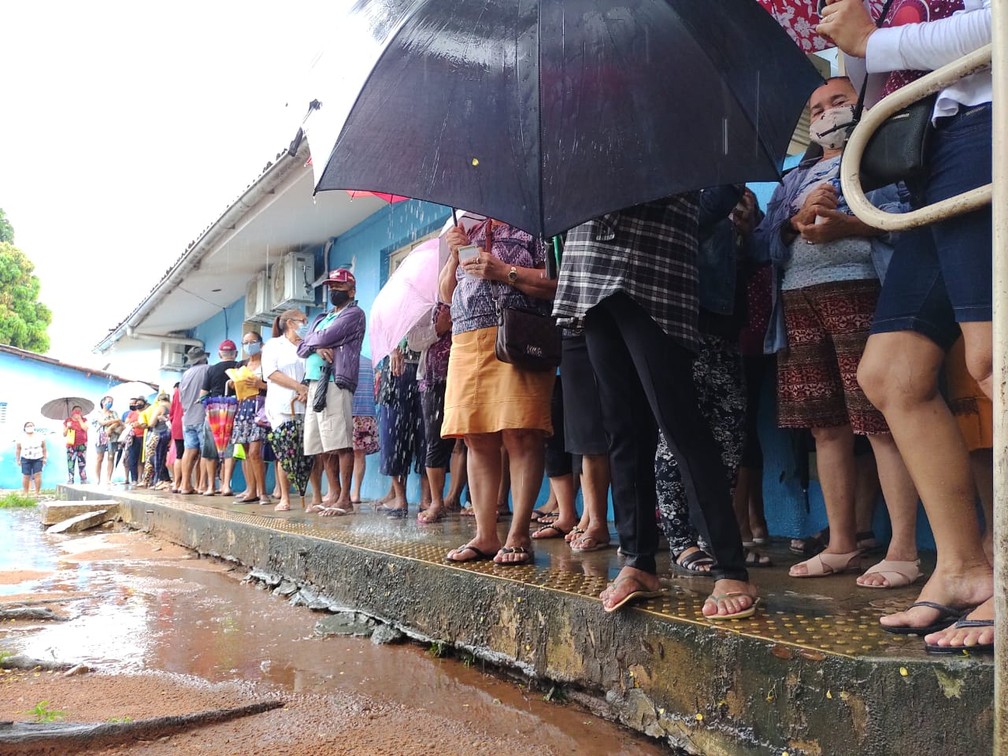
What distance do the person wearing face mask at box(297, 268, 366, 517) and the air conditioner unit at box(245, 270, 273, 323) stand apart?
5184mm

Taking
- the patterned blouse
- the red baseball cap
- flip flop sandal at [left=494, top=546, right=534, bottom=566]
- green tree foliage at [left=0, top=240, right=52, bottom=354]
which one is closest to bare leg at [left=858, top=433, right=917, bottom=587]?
flip flop sandal at [left=494, top=546, right=534, bottom=566]

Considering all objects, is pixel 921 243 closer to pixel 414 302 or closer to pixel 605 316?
pixel 605 316

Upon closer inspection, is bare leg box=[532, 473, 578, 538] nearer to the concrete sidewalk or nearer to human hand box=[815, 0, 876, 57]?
the concrete sidewalk

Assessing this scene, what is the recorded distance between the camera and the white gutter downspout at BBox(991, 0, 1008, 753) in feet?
4.02

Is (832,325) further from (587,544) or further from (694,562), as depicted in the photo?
(587,544)

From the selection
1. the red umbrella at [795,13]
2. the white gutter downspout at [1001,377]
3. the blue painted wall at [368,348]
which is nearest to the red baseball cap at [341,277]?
the blue painted wall at [368,348]

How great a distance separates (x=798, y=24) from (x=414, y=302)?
8.87ft

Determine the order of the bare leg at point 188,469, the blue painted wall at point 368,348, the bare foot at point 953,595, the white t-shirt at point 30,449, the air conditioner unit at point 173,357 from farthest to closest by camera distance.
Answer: the white t-shirt at point 30,449 < the air conditioner unit at point 173,357 < the bare leg at point 188,469 < the blue painted wall at point 368,348 < the bare foot at point 953,595

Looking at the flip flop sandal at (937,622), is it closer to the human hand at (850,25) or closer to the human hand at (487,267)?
the human hand at (850,25)

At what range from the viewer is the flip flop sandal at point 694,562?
9.26 feet

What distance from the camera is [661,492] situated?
9.99 ft

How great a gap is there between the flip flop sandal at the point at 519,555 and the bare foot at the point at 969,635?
1.70 meters

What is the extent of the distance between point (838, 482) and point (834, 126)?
1.36m

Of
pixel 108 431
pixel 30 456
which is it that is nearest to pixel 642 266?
pixel 108 431
